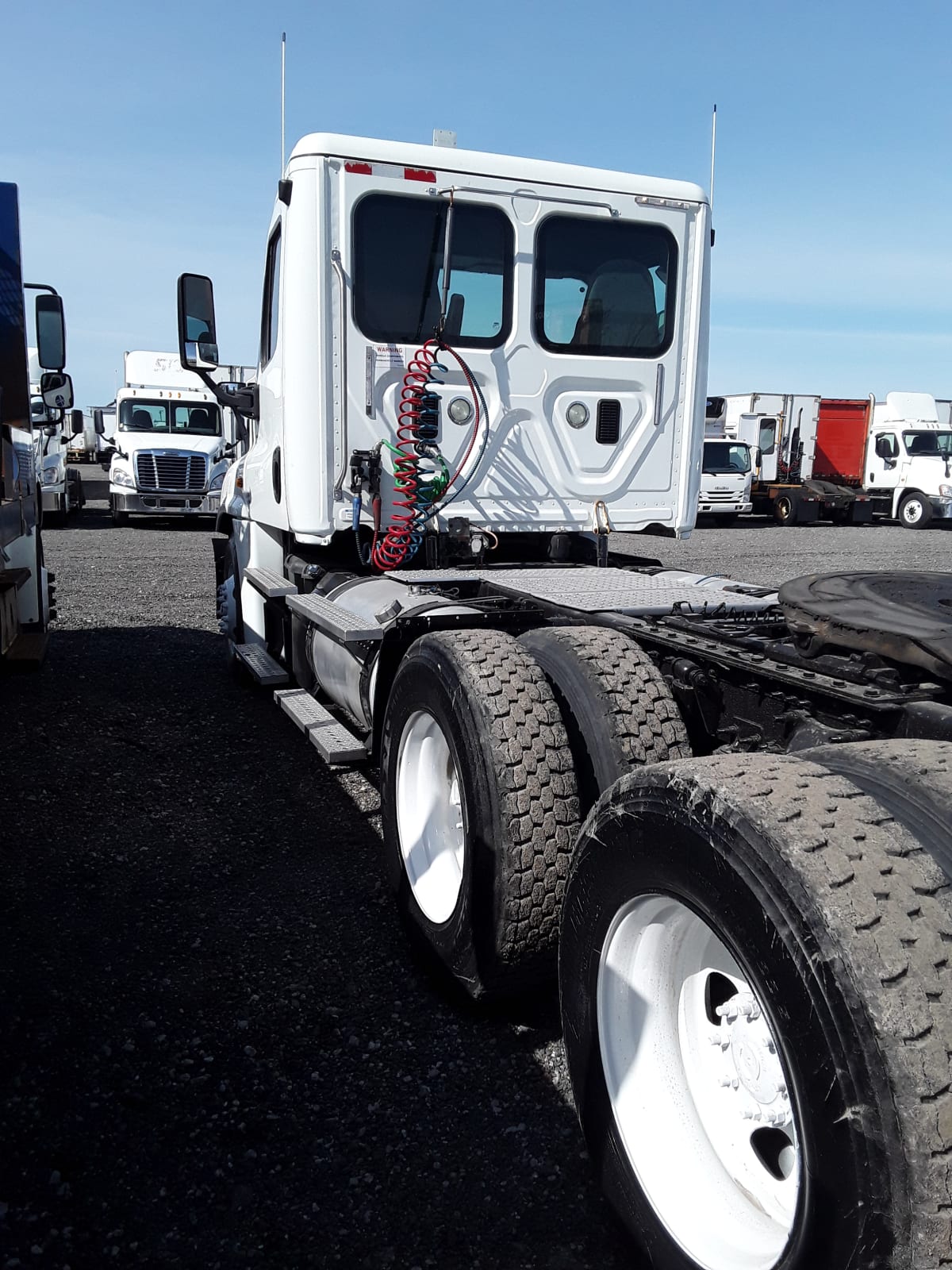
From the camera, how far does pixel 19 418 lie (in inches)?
272

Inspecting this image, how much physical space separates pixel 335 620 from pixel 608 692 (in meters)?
1.69

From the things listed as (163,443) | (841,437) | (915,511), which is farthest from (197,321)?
(841,437)

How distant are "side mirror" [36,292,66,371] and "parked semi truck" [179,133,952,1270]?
4.38ft

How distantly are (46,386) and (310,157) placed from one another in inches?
146

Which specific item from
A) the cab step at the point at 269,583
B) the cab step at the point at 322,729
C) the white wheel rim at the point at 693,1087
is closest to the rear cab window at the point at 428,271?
the cab step at the point at 269,583

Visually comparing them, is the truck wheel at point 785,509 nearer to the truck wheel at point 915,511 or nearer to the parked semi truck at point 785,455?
the parked semi truck at point 785,455

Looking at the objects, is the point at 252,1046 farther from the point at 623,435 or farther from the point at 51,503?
the point at 51,503

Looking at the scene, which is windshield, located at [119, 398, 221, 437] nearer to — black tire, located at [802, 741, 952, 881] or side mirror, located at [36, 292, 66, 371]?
side mirror, located at [36, 292, 66, 371]

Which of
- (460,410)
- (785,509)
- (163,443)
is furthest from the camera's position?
(785,509)

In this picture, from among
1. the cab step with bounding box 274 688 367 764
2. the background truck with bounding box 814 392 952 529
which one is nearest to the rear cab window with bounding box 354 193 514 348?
the cab step with bounding box 274 688 367 764

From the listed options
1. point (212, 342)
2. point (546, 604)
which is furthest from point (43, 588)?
point (546, 604)

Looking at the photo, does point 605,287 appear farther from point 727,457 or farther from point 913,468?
point 913,468

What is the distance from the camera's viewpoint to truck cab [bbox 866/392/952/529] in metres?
26.8

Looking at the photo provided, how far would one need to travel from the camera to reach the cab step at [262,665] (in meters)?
5.72
